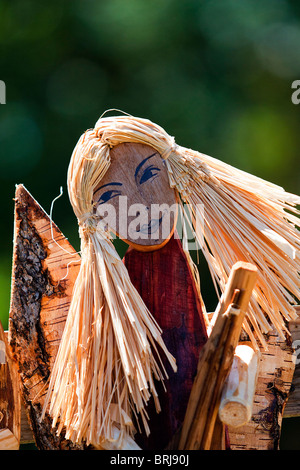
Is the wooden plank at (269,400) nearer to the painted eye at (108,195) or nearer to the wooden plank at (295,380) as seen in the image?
the wooden plank at (295,380)

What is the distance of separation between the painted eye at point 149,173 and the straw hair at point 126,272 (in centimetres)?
2

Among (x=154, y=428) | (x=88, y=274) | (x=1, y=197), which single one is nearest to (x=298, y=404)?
(x=154, y=428)

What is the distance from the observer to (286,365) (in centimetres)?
106

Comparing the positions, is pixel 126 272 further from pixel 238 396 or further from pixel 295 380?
pixel 295 380

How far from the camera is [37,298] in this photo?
3.35ft

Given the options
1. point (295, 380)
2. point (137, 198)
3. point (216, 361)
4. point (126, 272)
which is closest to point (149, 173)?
point (137, 198)

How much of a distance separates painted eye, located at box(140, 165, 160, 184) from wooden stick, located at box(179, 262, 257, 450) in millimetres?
212

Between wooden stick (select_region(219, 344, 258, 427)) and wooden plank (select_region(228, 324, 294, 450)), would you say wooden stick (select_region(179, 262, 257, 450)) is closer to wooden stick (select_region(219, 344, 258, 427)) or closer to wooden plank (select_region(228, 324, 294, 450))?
wooden stick (select_region(219, 344, 258, 427))

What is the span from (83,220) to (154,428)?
0.34 m

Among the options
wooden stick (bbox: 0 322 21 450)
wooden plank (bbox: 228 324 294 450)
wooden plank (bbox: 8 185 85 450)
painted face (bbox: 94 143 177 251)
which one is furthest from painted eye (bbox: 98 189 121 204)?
wooden plank (bbox: 228 324 294 450)

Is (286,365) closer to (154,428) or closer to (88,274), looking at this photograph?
(154,428)

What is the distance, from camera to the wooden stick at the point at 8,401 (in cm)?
91

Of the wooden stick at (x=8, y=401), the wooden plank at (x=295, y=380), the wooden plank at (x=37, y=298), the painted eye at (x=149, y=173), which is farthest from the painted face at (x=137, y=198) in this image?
the wooden plank at (x=295, y=380)
